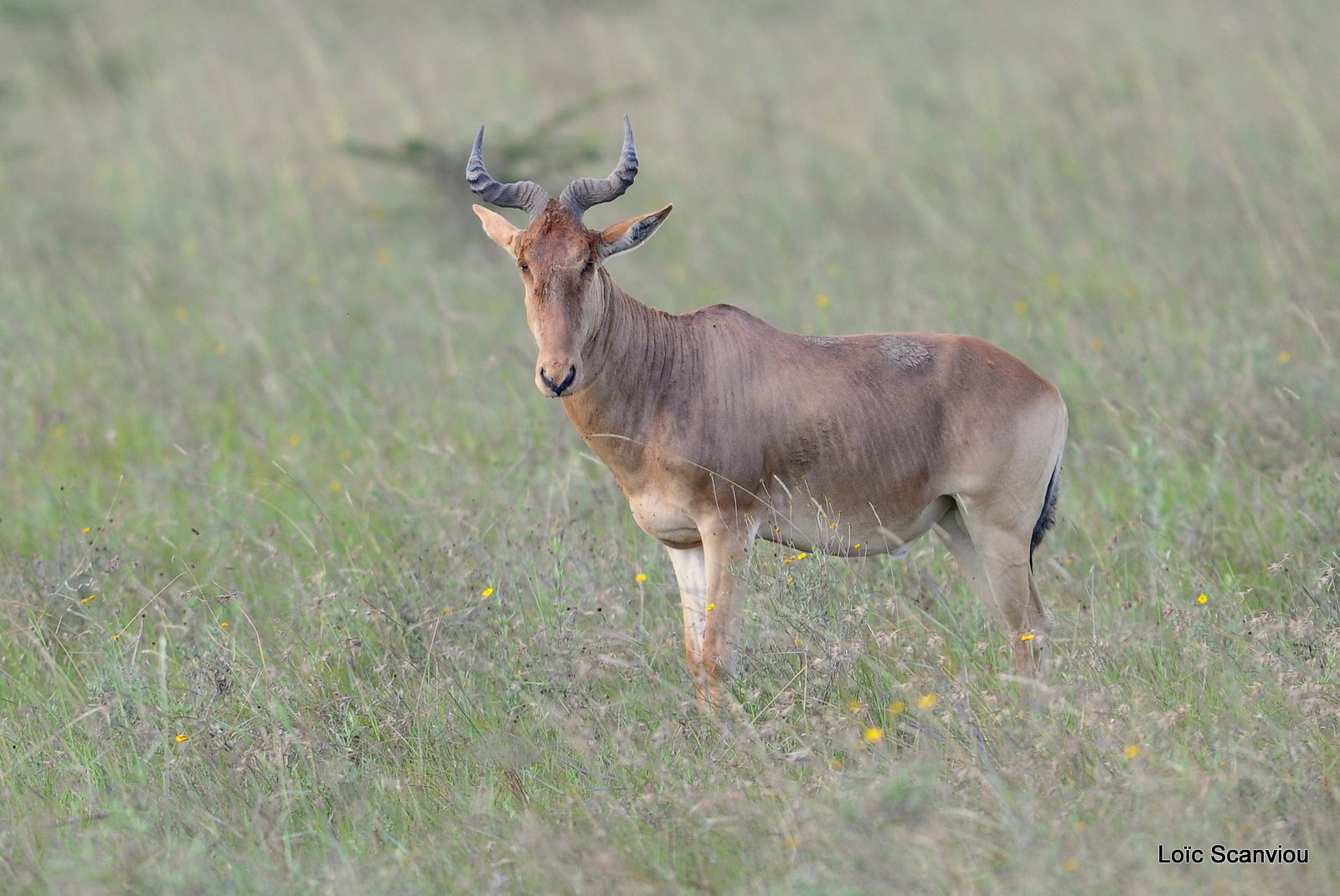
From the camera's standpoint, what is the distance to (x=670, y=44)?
50.4ft

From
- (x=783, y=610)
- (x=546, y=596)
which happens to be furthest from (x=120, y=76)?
(x=783, y=610)

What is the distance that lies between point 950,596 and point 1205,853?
2.50 m

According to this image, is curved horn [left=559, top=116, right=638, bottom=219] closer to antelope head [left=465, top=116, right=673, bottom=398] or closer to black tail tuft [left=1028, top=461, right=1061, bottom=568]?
antelope head [left=465, top=116, right=673, bottom=398]

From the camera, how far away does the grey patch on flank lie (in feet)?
19.0

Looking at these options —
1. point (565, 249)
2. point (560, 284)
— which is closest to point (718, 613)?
point (560, 284)

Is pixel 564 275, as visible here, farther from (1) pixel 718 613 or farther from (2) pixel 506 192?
(1) pixel 718 613

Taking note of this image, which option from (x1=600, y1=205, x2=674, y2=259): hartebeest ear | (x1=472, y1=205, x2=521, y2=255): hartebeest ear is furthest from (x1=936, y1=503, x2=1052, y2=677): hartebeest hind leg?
(x1=472, y1=205, x2=521, y2=255): hartebeest ear

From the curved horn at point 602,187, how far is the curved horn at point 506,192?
86 millimetres

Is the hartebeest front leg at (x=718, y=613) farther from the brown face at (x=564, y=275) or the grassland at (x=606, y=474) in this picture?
the brown face at (x=564, y=275)

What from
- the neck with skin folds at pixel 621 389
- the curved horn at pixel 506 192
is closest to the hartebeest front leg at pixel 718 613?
the neck with skin folds at pixel 621 389

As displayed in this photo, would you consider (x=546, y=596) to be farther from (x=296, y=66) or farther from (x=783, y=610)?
(x=296, y=66)

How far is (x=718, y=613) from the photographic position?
5.35 metres

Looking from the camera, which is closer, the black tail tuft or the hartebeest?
the hartebeest

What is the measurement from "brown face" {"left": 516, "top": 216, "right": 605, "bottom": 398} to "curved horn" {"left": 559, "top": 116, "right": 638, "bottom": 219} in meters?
0.09
